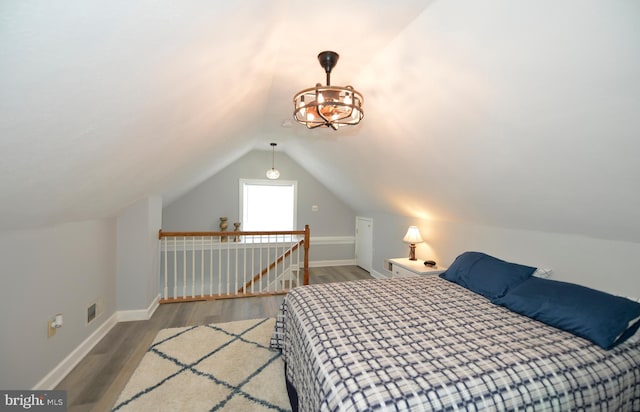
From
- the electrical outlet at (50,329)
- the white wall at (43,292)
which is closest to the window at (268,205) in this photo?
the white wall at (43,292)

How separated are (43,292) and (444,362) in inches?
109

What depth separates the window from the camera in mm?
5703

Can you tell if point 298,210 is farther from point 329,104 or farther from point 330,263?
point 329,104

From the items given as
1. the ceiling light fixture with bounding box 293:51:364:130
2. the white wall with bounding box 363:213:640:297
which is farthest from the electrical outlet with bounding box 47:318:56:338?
the white wall with bounding box 363:213:640:297

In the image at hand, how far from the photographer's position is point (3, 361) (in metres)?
1.59

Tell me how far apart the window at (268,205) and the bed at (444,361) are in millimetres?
3885

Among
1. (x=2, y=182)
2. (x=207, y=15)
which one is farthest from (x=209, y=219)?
(x=207, y=15)

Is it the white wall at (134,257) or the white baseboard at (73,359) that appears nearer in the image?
the white baseboard at (73,359)

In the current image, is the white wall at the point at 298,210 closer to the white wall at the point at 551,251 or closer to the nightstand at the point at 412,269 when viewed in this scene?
the white wall at the point at 551,251

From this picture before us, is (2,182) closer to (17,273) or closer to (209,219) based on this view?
(17,273)

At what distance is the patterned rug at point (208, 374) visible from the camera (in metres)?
1.84

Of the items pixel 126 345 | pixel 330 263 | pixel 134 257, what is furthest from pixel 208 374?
pixel 330 263

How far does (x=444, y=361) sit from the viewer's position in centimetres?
135

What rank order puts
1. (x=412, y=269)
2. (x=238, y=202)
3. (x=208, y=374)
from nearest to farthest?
1. (x=208, y=374)
2. (x=412, y=269)
3. (x=238, y=202)
